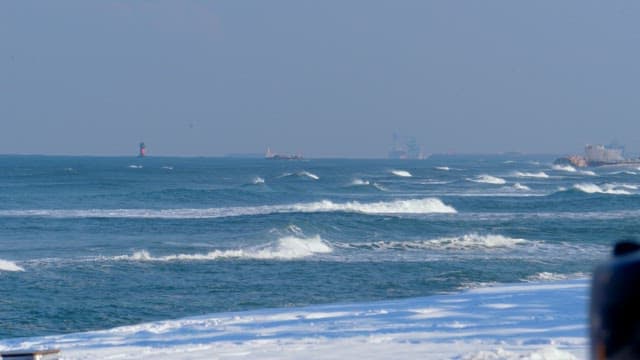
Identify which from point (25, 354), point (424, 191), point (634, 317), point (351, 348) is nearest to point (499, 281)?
point (351, 348)

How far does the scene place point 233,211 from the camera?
48344 millimetres

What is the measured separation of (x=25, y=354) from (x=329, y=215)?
32.2 meters

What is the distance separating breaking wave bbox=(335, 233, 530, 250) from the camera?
28828 mm

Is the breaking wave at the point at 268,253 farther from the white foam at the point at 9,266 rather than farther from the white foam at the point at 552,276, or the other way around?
the white foam at the point at 552,276

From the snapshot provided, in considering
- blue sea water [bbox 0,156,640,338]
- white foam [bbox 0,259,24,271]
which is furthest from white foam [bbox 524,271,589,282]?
white foam [bbox 0,259,24,271]

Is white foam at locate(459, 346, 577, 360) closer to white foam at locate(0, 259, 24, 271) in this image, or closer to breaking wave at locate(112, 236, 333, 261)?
white foam at locate(0, 259, 24, 271)

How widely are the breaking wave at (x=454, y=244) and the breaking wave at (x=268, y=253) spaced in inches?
48.6

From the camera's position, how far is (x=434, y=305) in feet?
49.4

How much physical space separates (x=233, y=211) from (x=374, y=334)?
3644cm

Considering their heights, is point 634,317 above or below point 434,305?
above

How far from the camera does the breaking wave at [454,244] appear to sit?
Answer: 94.6 ft

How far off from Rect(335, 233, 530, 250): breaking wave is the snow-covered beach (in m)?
12.8

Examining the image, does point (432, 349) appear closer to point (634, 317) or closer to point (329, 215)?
point (634, 317)

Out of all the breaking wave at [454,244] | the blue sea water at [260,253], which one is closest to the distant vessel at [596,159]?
the blue sea water at [260,253]
